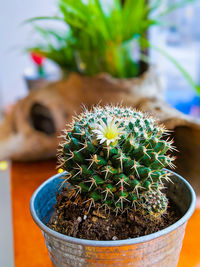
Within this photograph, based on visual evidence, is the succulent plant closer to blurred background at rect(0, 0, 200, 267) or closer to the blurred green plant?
blurred background at rect(0, 0, 200, 267)

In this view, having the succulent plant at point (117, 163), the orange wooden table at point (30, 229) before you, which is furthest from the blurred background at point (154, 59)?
the succulent plant at point (117, 163)

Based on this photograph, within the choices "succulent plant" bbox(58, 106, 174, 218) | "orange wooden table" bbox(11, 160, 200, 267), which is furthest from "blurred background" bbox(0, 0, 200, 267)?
"succulent plant" bbox(58, 106, 174, 218)

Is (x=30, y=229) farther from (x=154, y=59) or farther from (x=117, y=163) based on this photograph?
(x=154, y=59)

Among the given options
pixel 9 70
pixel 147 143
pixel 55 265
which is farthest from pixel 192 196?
pixel 9 70

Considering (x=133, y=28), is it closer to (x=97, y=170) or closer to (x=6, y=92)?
(x=97, y=170)

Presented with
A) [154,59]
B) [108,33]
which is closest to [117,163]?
[108,33]

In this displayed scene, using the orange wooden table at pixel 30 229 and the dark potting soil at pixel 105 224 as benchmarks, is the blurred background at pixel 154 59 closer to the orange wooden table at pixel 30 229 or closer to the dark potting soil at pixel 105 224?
the orange wooden table at pixel 30 229
